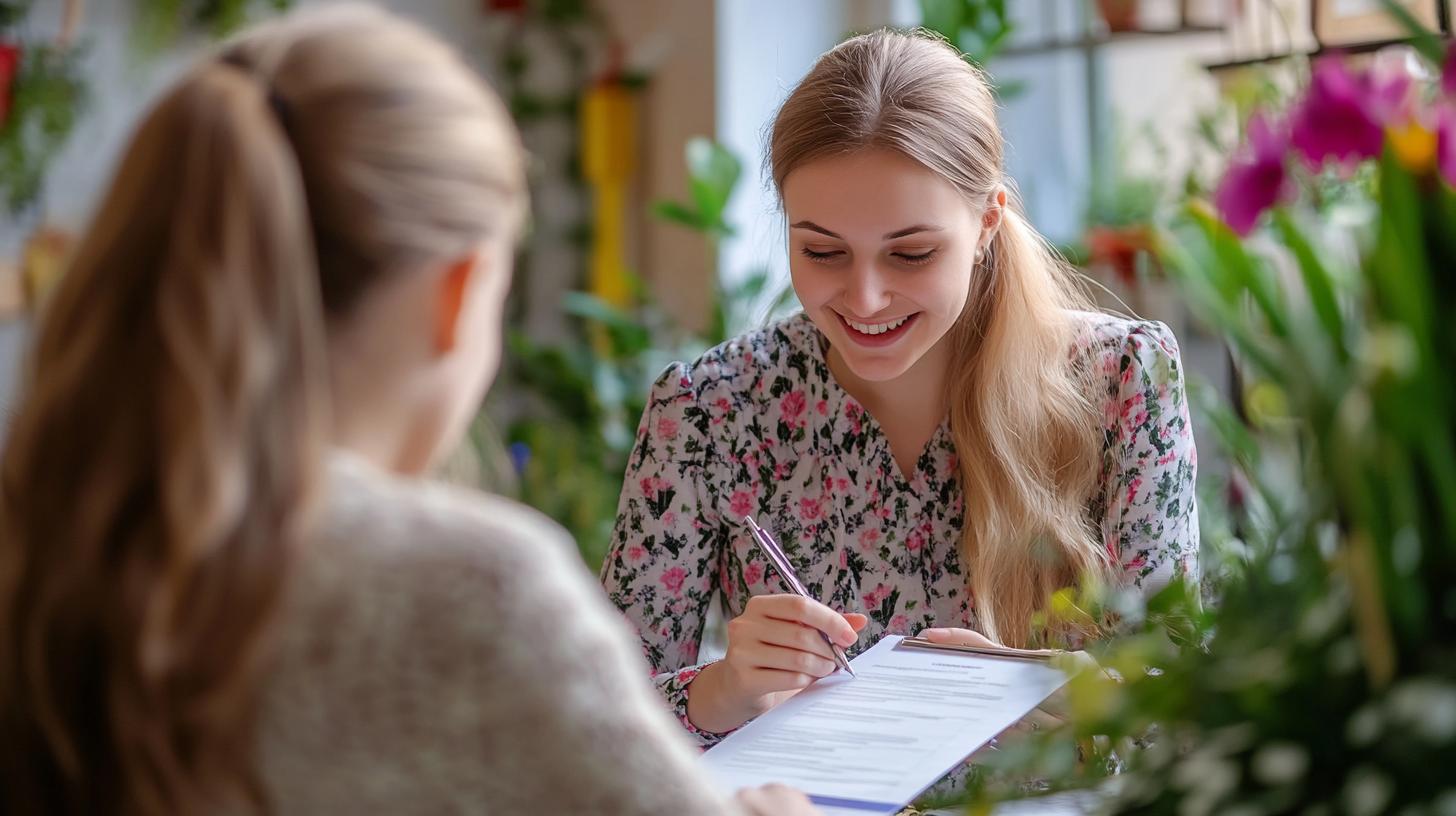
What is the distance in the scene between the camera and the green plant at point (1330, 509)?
590 millimetres

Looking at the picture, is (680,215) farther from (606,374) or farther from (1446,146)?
(1446,146)

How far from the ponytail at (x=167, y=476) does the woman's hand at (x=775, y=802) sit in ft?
1.12

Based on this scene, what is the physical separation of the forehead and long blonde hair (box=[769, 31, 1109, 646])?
1cm

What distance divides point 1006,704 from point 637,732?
481mm

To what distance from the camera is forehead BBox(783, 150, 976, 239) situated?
1.51m

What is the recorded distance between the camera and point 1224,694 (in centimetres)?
65

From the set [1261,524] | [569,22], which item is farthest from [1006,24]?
[1261,524]

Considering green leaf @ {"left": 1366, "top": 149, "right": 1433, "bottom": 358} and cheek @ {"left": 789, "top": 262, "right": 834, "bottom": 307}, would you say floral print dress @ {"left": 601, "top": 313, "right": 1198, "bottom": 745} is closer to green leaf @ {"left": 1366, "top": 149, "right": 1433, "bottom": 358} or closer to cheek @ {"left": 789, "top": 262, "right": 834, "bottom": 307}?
cheek @ {"left": 789, "top": 262, "right": 834, "bottom": 307}

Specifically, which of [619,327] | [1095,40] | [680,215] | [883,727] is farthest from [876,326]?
[1095,40]

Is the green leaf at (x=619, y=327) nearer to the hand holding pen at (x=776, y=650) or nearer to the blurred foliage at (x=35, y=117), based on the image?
the blurred foliage at (x=35, y=117)

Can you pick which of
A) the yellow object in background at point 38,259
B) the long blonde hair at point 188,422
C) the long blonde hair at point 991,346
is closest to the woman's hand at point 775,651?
the long blonde hair at point 991,346

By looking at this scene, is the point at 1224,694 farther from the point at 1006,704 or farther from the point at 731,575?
the point at 731,575

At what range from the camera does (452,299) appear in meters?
0.79

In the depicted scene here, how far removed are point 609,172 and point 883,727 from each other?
283 centimetres
